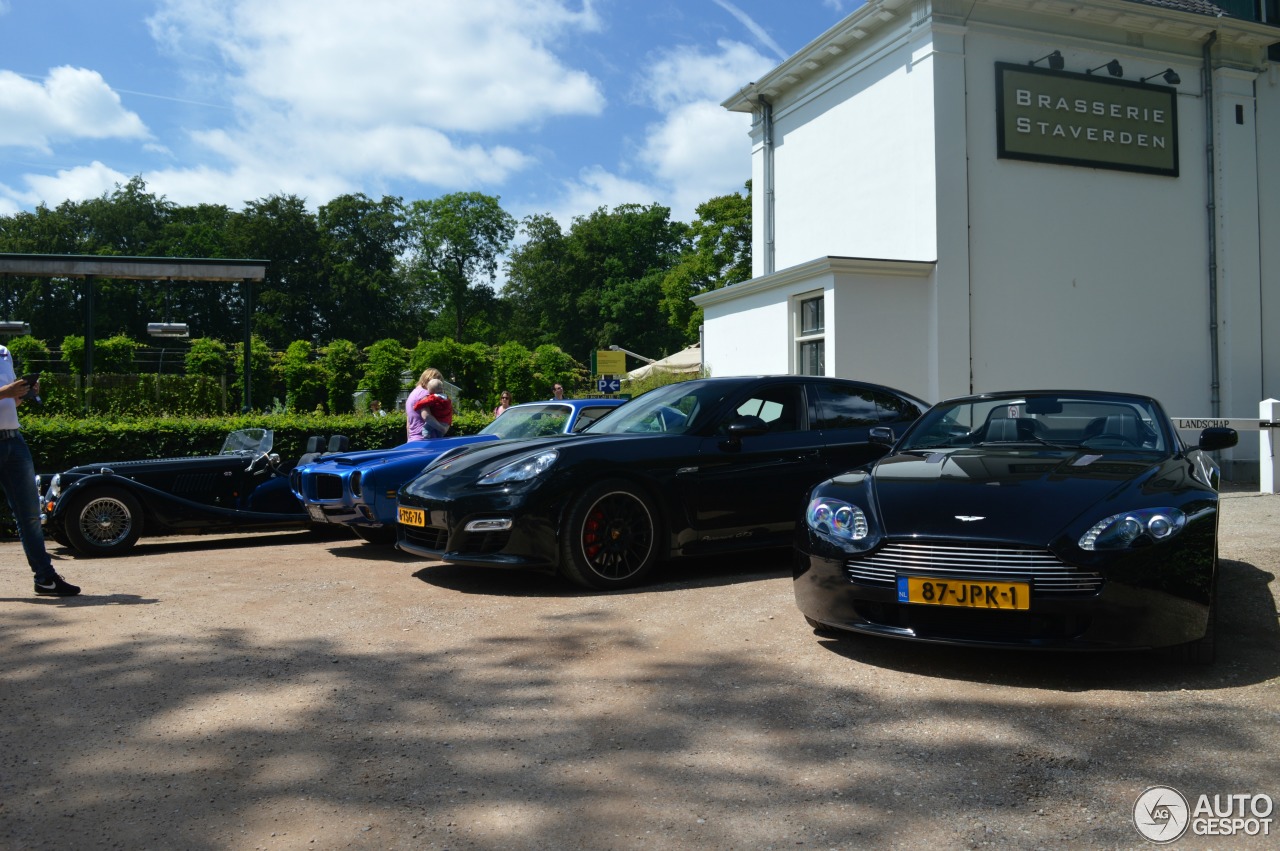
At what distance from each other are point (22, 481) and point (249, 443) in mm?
3590

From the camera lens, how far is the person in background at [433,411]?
10336 millimetres

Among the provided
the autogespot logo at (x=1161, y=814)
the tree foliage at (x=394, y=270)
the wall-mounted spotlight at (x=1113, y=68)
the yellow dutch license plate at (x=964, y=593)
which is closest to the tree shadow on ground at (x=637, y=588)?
the yellow dutch license plate at (x=964, y=593)

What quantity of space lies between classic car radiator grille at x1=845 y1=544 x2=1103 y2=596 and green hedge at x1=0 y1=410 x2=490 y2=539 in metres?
8.53

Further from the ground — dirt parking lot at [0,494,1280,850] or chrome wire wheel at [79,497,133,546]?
chrome wire wheel at [79,497,133,546]

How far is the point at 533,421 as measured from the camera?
30.2 feet

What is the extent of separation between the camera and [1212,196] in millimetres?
18344

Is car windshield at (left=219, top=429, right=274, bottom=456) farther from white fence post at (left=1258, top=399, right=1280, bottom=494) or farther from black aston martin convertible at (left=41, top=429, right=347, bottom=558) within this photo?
white fence post at (left=1258, top=399, right=1280, bottom=494)

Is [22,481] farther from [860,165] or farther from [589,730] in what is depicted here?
[860,165]

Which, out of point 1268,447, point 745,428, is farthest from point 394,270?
point 745,428

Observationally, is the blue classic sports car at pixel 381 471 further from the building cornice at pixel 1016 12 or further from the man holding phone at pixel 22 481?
the building cornice at pixel 1016 12

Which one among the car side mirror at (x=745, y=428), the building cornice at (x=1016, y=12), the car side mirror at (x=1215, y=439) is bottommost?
the car side mirror at (x=1215, y=439)

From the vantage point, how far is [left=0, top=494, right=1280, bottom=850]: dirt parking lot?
2869 mm

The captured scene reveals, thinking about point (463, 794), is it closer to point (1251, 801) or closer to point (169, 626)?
point (1251, 801)

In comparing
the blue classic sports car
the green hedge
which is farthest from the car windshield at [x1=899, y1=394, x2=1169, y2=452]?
the green hedge
